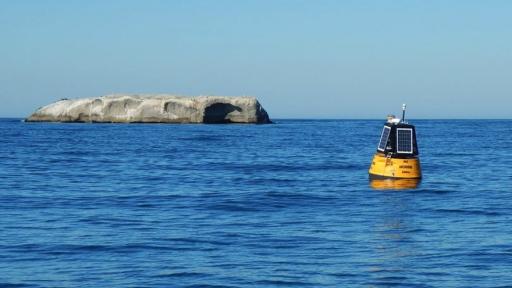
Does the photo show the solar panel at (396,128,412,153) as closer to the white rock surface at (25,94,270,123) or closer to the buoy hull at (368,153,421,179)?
the buoy hull at (368,153,421,179)

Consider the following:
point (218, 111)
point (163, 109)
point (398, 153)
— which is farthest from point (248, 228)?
point (218, 111)

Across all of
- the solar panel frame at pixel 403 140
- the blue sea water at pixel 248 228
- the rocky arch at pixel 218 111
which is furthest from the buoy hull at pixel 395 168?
the rocky arch at pixel 218 111

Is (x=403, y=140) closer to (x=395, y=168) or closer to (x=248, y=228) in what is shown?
(x=395, y=168)

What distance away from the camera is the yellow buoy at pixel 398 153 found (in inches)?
1410

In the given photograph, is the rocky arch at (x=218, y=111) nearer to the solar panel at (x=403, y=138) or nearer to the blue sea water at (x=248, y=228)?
the blue sea water at (x=248, y=228)

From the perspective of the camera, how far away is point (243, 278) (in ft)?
52.9

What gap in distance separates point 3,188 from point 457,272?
2068 cm

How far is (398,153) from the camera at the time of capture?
3631cm

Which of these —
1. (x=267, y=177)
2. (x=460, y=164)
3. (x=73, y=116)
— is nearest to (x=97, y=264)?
(x=267, y=177)

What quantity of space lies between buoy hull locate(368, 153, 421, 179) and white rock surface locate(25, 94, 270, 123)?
→ 102 meters

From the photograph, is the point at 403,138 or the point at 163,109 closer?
the point at 403,138

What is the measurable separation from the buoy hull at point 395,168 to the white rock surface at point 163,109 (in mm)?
102479

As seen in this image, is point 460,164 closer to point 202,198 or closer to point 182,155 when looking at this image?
point 182,155

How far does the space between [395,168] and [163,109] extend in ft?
354
